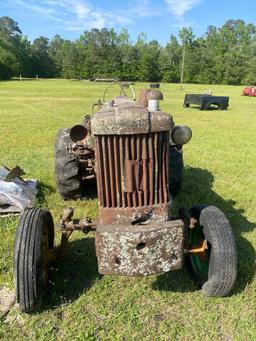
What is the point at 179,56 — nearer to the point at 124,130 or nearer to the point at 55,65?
the point at 55,65

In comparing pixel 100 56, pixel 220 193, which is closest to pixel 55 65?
pixel 100 56

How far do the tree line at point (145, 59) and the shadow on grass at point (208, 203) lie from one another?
49337mm

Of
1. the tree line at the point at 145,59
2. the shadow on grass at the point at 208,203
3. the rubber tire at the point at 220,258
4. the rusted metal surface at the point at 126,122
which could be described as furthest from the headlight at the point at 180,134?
the tree line at the point at 145,59

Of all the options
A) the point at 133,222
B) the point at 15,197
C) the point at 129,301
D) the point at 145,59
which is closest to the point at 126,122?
the point at 133,222

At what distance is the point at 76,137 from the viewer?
332 cm

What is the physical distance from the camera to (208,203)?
465 cm

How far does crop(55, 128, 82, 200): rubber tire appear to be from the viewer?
13.8 ft

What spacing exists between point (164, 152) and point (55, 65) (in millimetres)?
68378

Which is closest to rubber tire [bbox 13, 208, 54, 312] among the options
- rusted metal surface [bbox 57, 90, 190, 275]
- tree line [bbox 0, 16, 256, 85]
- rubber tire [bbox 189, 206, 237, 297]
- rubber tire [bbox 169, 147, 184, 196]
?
rusted metal surface [bbox 57, 90, 190, 275]

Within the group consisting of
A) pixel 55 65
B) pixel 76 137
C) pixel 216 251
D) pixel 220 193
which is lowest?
pixel 55 65

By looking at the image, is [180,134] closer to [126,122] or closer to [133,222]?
[126,122]

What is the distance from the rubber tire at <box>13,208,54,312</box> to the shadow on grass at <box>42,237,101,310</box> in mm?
189

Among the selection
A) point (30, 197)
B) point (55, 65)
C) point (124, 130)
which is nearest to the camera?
point (124, 130)

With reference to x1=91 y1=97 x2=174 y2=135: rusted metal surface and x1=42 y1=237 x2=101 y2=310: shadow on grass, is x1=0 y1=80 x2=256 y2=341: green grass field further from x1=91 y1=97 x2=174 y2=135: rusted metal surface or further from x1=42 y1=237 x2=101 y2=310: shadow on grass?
x1=91 y1=97 x2=174 y2=135: rusted metal surface
